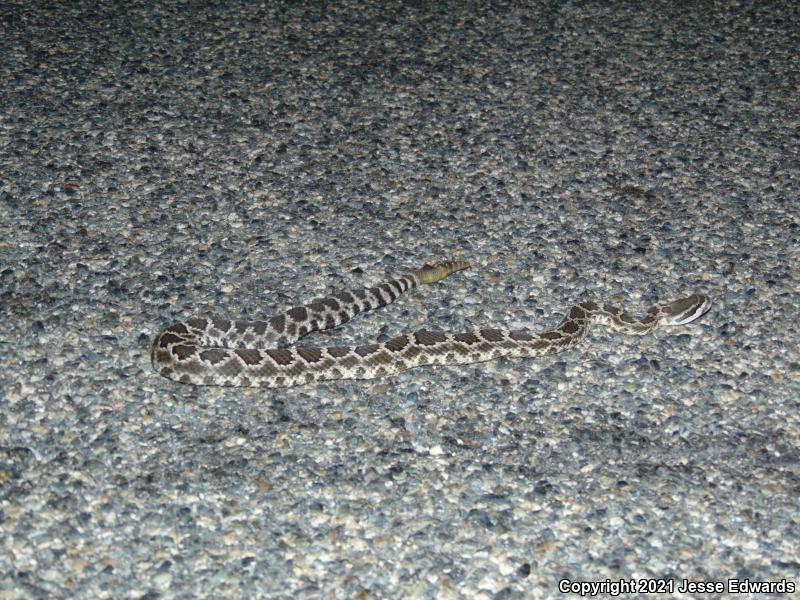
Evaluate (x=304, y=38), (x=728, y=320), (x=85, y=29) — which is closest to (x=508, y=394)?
(x=728, y=320)

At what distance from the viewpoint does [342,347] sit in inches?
313

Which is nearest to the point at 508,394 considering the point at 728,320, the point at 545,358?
the point at 545,358

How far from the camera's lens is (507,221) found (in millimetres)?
9781

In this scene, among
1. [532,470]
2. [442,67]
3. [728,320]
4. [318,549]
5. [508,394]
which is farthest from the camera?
[442,67]

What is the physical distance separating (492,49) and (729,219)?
12.8 ft

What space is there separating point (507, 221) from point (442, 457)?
10.7 feet

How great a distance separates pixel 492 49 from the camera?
12.6 meters

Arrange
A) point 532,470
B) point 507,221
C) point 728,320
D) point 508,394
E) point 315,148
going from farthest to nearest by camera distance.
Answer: point 315,148, point 507,221, point 728,320, point 508,394, point 532,470

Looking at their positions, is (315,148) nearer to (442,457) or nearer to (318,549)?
(442,457)

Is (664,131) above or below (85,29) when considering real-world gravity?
above

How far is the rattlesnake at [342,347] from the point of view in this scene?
7.67 metres

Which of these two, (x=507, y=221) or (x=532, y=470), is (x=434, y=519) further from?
(x=507, y=221)

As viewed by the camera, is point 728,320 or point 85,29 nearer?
point 728,320

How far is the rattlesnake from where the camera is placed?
7672mm
